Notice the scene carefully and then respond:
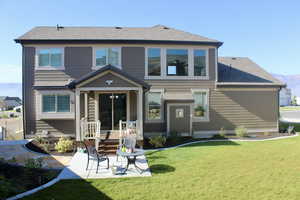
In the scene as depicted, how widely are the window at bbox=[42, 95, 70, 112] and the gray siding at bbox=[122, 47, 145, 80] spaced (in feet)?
13.9

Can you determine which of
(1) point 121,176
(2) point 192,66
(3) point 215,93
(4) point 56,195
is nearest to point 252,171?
(1) point 121,176

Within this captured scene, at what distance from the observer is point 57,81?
441 inches

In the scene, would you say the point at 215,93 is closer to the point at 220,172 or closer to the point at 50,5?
the point at 220,172

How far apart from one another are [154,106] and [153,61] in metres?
3.05

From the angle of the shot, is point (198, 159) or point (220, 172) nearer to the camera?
point (220, 172)

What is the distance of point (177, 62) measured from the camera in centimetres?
1187

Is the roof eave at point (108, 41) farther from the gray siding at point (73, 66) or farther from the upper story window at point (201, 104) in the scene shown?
the upper story window at point (201, 104)

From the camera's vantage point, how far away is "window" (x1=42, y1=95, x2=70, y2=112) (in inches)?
420

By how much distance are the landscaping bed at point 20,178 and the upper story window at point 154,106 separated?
6586 millimetres

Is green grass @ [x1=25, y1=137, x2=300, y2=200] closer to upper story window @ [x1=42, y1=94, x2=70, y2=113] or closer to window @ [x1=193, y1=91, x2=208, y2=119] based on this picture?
window @ [x1=193, y1=91, x2=208, y2=119]

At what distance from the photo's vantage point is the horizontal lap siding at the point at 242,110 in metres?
12.0

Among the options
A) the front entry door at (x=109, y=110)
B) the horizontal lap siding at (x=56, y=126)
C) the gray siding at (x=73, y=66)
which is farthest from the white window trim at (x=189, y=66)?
the horizontal lap siding at (x=56, y=126)

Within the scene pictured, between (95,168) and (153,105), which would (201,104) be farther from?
(95,168)

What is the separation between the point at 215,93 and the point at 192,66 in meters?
2.46
